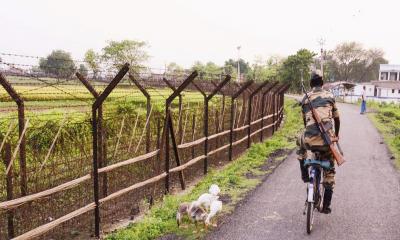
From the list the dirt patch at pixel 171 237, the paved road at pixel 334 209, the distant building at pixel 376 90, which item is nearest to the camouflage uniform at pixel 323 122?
the paved road at pixel 334 209

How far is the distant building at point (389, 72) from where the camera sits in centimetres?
7256

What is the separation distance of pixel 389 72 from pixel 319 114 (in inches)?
2936

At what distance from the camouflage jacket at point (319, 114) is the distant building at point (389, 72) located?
242 ft

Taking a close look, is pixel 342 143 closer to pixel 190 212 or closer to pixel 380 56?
pixel 190 212

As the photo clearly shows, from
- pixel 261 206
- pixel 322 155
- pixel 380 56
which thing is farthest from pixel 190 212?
pixel 380 56

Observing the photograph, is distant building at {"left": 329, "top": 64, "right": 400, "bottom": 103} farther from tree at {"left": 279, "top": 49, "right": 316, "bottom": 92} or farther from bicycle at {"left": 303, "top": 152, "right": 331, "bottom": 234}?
bicycle at {"left": 303, "top": 152, "right": 331, "bottom": 234}

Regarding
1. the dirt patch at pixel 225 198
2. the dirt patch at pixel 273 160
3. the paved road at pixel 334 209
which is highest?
the paved road at pixel 334 209

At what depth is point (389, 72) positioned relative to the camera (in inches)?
2884

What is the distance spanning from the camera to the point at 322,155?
5.73 meters

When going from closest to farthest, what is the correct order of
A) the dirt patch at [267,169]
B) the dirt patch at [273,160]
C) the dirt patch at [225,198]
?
the dirt patch at [267,169], the dirt patch at [225,198], the dirt patch at [273,160]

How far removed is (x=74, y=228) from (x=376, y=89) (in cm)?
6512

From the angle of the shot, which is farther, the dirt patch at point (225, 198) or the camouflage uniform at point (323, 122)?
the dirt patch at point (225, 198)

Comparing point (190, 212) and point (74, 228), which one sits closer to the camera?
point (190, 212)

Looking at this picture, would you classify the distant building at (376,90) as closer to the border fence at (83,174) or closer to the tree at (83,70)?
the border fence at (83,174)
